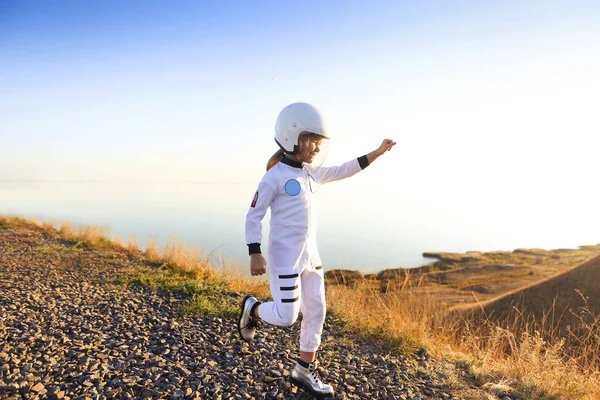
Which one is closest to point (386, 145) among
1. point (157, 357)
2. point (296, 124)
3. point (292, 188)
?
point (296, 124)

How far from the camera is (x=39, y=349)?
423cm

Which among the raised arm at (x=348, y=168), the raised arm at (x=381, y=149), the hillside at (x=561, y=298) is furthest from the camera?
the hillside at (x=561, y=298)

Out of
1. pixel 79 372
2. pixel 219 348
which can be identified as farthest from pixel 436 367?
pixel 79 372

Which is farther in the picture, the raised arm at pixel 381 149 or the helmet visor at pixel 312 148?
the raised arm at pixel 381 149

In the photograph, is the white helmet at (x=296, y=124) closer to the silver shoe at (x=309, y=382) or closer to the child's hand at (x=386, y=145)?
the child's hand at (x=386, y=145)

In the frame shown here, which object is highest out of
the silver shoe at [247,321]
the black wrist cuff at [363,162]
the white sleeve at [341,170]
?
the black wrist cuff at [363,162]

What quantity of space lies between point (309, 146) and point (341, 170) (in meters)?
0.56

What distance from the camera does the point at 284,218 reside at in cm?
341

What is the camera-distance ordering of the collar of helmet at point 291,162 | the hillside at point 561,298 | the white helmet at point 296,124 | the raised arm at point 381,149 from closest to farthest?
the white helmet at point 296,124 < the collar of helmet at point 291,162 < the raised arm at point 381,149 < the hillside at point 561,298

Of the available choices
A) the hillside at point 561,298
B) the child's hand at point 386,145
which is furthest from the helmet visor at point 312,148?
the hillside at point 561,298

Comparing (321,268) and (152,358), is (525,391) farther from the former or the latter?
(152,358)

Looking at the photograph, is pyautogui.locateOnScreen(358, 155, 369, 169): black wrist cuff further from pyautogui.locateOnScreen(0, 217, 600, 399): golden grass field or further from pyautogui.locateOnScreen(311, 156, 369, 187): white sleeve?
pyautogui.locateOnScreen(0, 217, 600, 399): golden grass field

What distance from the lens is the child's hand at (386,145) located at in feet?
13.3

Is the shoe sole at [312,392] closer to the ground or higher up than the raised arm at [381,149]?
closer to the ground
